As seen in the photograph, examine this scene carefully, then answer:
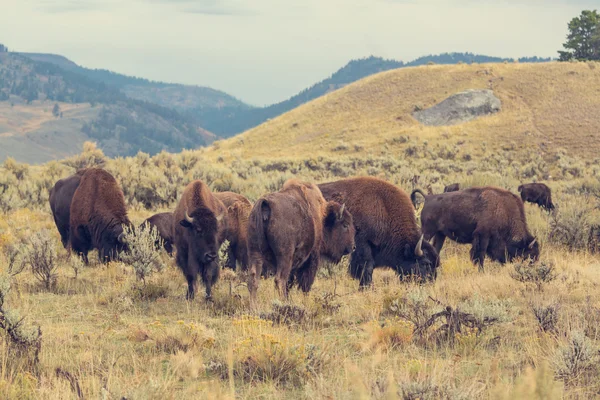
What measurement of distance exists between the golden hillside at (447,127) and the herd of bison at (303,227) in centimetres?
3622

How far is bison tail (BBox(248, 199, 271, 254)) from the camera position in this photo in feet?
24.5

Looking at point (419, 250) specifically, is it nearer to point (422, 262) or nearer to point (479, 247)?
point (422, 262)

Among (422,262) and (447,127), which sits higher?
(447,127)

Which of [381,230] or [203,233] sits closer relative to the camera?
[203,233]

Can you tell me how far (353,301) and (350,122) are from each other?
53200mm

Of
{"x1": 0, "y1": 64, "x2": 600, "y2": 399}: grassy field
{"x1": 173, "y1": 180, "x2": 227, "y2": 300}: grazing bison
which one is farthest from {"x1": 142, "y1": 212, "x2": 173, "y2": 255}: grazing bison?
{"x1": 173, "y1": 180, "x2": 227, "y2": 300}: grazing bison

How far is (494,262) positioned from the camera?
12508 millimetres

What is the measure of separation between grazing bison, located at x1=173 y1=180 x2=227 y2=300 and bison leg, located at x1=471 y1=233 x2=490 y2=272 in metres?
5.62

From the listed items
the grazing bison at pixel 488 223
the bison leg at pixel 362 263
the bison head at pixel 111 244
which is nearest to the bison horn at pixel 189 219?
the bison leg at pixel 362 263

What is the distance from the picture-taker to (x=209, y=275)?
8320 mm

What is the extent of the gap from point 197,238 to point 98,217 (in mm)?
3983

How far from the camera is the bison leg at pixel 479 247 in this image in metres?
12.0

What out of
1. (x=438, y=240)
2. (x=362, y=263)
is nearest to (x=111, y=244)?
(x=362, y=263)

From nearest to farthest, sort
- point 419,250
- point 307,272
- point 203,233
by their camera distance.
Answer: point 203,233
point 307,272
point 419,250
